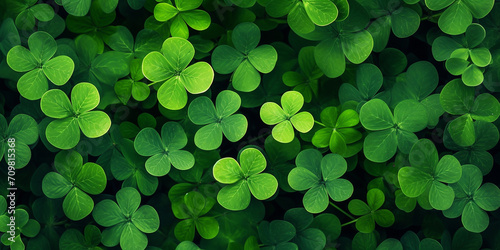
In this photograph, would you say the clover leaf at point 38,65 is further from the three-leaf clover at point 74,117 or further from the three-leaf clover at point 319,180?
the three-leaf clover at point 319,180

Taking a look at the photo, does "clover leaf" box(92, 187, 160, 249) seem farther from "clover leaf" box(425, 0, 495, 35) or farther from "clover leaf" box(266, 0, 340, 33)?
"clover leaf" box(425, 0, 495, 35)

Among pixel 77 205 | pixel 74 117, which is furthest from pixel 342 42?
pixel 77 205

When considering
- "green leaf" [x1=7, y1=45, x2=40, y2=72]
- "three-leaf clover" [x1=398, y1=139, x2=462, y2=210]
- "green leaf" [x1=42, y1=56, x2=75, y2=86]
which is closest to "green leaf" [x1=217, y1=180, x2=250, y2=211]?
"three-leaf clover" [x1=398, y1=139, x2=462, y2=210]

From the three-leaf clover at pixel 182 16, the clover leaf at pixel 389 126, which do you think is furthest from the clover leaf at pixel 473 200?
the three-leaf clover at pixel 182 16

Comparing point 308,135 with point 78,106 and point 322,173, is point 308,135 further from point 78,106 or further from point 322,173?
point 78,106

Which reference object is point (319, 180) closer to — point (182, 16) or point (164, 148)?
point (164, 148)

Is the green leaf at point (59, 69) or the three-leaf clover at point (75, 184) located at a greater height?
the green leaf at point (59, 69)
